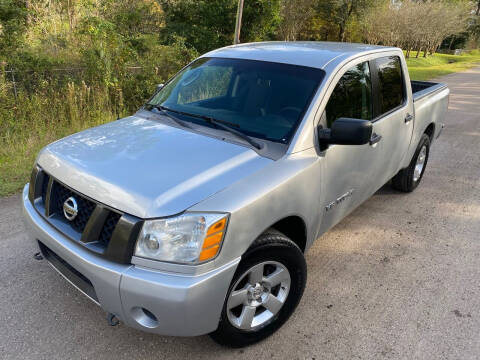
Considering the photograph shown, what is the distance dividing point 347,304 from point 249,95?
177 centimetres

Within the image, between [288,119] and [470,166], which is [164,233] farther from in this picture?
[470,166]

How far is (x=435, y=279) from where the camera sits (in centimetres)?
327

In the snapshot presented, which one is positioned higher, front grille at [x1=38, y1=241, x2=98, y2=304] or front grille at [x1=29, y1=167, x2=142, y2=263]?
front grille at [x1=29, y1=167, x2=142, y2=263]

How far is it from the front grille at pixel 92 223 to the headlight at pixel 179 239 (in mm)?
63

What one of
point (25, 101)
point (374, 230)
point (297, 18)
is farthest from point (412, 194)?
point (297, 18)

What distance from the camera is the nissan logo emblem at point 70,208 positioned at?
2252 millimetres

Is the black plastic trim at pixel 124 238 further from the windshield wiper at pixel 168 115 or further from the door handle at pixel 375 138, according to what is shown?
the door handle at pixel 375 138

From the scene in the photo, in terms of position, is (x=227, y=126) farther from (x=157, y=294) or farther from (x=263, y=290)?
(x=157, y=294)

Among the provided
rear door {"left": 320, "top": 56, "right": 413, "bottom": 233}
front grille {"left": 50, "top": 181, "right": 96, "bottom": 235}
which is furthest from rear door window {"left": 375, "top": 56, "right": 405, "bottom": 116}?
front grille {"left": 50, "top": 181, "right": 96, "bottom": 235}

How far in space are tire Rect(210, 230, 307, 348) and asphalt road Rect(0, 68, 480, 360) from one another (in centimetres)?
13

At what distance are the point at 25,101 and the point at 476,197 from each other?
7.09 metres

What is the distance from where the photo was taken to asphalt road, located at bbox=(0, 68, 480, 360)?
2.48 m

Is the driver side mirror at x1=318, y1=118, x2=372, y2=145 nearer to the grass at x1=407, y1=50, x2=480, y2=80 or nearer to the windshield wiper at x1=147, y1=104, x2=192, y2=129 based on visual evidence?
the windshield wiper at x1=147, y1=104, x2=192, y2=129

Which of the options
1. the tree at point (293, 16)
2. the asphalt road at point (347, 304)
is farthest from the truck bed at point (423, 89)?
the tree at point (293, 16)
